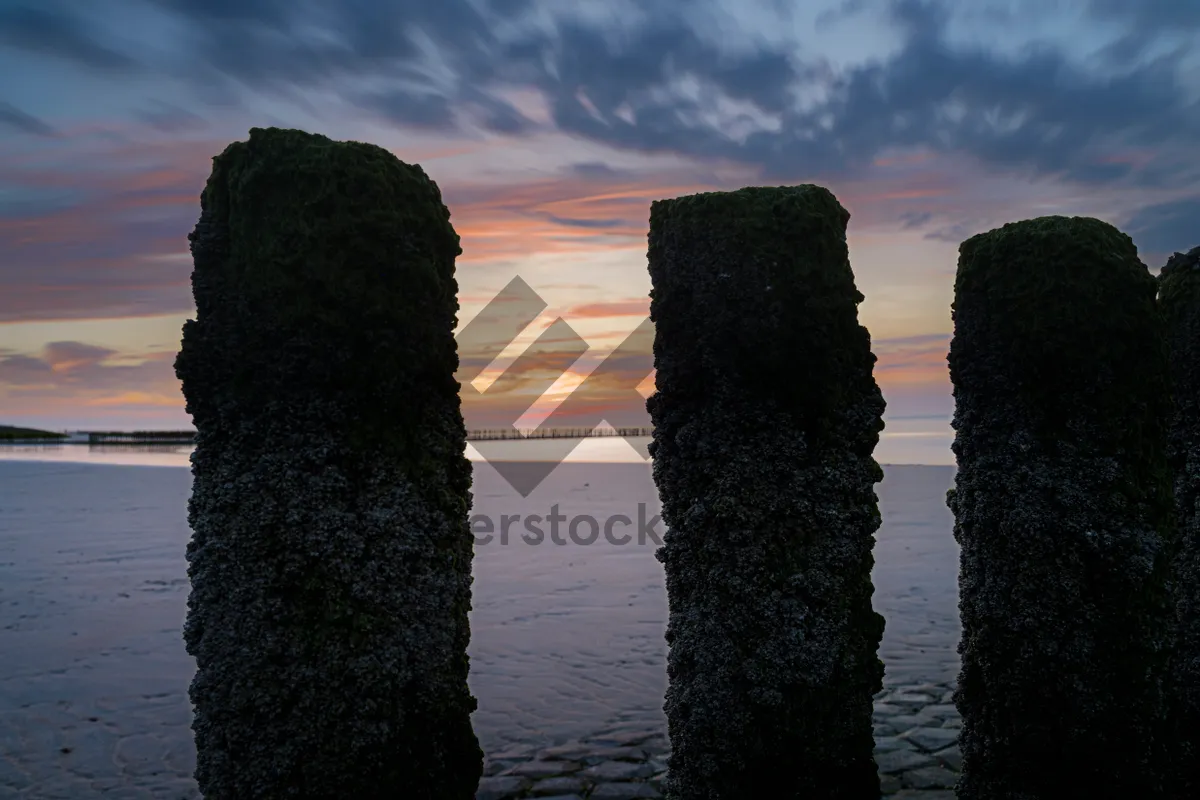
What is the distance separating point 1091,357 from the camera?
5.29 meters

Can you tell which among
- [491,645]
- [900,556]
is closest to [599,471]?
[900,556]

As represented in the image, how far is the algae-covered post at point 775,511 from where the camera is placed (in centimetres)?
525

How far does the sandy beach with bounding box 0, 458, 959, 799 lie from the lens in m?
7.89

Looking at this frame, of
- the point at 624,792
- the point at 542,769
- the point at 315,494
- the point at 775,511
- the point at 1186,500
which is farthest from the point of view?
the point at 542,769

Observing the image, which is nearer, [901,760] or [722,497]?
[722,497]

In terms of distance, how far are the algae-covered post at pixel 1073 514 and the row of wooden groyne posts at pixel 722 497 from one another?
0.02 meters

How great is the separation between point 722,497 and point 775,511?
12.7 inches

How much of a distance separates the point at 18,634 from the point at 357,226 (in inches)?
391

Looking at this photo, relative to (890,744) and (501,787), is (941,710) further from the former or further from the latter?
(501,787)

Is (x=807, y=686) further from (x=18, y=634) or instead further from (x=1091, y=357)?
(x=18, y=634)

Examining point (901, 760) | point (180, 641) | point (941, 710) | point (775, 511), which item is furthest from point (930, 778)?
point (180, 641)

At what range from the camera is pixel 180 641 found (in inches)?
444

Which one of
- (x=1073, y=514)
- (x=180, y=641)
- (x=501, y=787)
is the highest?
(x=1073, y=514)

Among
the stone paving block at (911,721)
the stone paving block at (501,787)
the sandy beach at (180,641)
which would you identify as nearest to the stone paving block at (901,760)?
the stone paving block at (911,721)
